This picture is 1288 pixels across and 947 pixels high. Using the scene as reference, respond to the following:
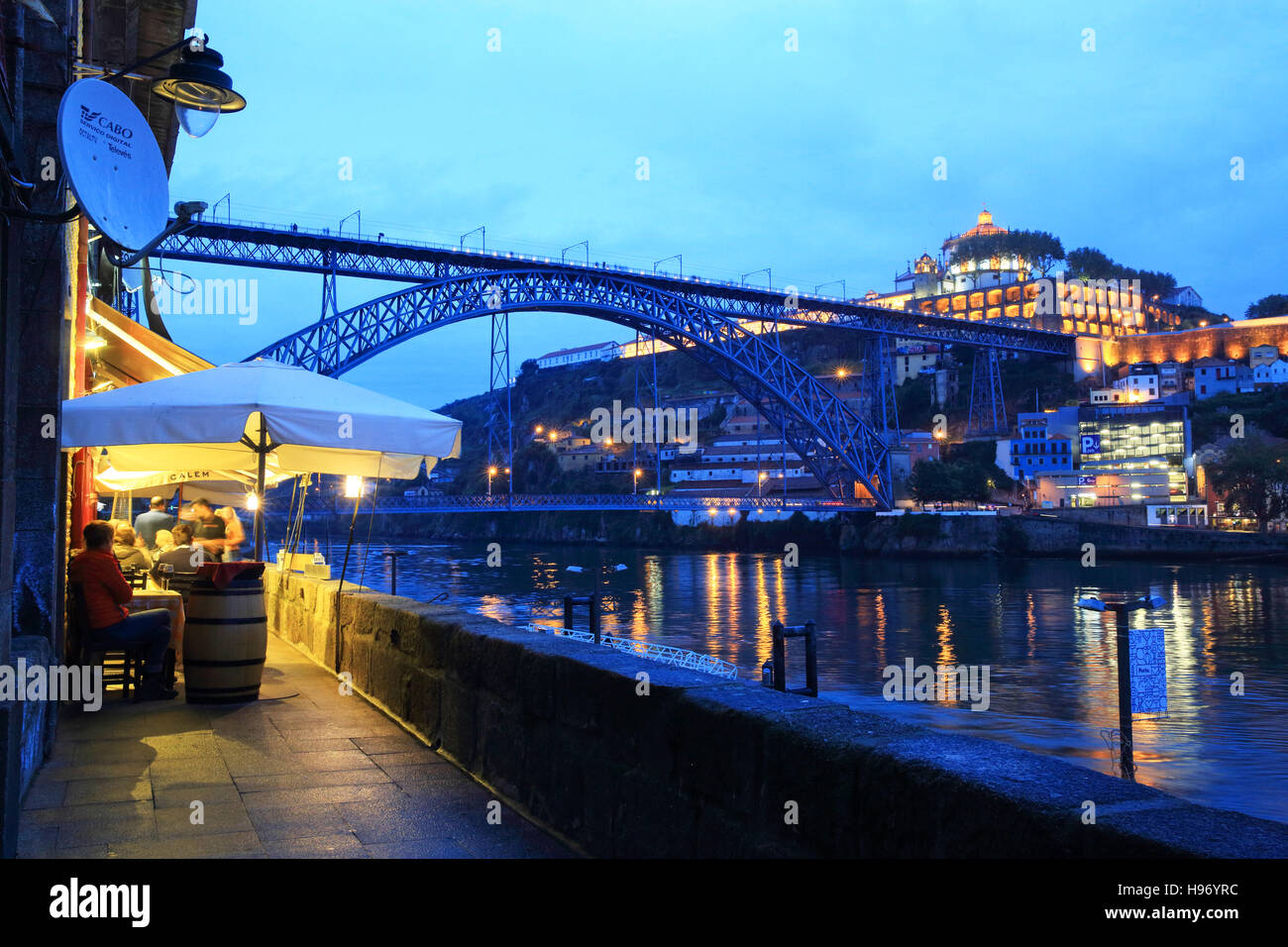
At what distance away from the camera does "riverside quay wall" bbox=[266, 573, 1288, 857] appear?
150cm

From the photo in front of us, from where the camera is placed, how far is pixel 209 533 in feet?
26.5

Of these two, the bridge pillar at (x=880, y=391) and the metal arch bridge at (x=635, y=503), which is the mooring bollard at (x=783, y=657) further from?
the bridge pillar at (x=880, y=391)

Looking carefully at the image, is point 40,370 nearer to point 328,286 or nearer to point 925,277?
point 328,286

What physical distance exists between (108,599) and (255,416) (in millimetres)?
1016

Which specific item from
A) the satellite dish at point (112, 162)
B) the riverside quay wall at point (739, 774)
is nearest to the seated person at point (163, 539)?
the satellite dish at point (112, 162)

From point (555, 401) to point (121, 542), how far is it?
93.0 meters

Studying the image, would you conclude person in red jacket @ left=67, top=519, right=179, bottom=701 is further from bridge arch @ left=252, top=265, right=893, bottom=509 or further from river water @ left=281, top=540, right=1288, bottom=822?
bridge arch @ left=252, top=265, right=893, bottom=509

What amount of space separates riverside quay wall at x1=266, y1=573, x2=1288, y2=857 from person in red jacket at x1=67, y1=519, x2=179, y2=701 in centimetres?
166

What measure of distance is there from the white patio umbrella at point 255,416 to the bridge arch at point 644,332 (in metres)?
27.7

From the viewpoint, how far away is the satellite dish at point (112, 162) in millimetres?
3117

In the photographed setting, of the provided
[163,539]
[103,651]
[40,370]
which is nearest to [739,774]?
[40,370]

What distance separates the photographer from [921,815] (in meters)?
1.67

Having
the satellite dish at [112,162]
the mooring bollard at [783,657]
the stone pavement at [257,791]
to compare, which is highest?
the satellite dish at [112,162]
